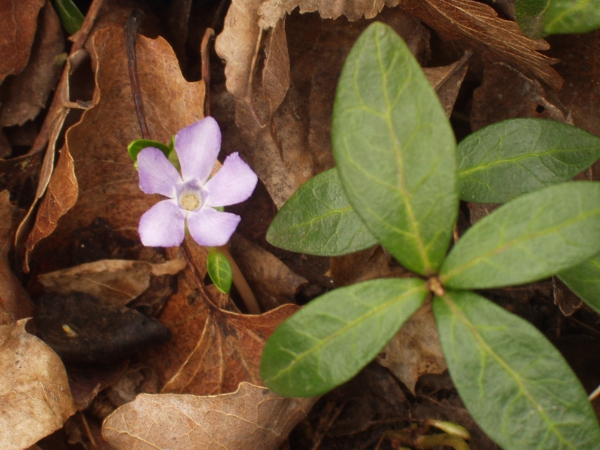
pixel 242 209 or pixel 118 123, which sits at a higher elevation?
pixel 118 123

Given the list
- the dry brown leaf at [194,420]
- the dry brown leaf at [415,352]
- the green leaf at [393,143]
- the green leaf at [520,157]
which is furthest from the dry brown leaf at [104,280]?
the green leaf at [520,157]

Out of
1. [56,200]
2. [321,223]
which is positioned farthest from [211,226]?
[56,200]

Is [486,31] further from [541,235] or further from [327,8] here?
[541,235]

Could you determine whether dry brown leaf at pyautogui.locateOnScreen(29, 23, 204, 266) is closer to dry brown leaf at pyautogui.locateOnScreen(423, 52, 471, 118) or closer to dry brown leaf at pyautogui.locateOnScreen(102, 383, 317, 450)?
dry brown leaf at pyautogui.locateOnScreen(102, 383, 317, 450)

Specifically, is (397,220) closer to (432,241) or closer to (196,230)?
(432,241)

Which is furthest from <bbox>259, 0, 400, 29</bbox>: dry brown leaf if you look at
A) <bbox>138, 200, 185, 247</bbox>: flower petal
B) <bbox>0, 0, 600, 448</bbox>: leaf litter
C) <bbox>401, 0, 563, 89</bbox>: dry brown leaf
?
<bbox>138, 200, 185, 247</bbox>: flower petal
